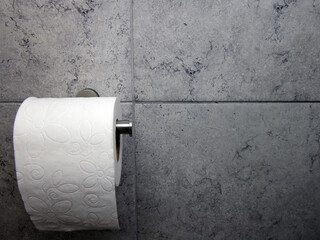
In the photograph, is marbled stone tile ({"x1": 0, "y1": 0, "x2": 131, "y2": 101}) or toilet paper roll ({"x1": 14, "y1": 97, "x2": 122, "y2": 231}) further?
marbled stone tile ({"x1": 0, "y1": 0, "x2": 131, "y2": 101})

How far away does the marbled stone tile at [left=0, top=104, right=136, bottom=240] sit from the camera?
19.2 inches

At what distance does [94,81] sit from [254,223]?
1.44ft

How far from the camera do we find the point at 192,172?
0.50 m

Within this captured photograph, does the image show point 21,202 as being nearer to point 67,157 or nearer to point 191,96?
point 67,157

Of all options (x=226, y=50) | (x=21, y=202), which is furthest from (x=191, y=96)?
(x=21, y=202)

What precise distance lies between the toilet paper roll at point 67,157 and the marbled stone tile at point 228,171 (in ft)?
0.44

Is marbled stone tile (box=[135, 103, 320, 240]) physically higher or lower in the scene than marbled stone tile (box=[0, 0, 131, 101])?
lower

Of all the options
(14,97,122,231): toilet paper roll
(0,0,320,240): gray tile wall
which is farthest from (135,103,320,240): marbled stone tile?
(14,97,122,231): toilet paper roll

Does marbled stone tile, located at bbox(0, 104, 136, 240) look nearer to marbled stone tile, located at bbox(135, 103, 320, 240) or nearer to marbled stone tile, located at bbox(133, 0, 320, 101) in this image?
marbled stone tile, located at bbox(135, 103, 320, 240)

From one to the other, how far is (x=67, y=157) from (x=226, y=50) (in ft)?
1.12

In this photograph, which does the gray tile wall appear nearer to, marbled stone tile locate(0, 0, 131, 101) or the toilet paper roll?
marbled stone tile locate(0, 0, 131, 101)

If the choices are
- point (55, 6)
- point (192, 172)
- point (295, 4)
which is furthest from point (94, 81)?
point (295, 4)

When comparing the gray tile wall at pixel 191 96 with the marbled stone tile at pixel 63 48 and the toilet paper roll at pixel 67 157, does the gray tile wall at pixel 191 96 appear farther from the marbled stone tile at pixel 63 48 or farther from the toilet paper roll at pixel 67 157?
the toilet paper roll at pixel 67 157

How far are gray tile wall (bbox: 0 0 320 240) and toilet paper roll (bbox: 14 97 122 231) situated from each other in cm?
12
